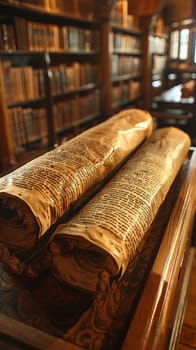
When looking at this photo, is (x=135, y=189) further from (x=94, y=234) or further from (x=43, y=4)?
(x=43, y=4)

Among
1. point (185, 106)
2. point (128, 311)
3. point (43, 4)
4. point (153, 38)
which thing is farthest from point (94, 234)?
point (153, 38)

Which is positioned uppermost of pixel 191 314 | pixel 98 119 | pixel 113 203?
pixel 113 203

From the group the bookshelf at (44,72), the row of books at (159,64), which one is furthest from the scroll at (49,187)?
the row of books at (159,64)

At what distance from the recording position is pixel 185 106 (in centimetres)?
321

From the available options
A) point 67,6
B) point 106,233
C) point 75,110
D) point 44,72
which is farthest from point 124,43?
point 106,233

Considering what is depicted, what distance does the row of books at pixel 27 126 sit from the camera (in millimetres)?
2219

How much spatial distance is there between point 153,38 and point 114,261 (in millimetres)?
5095

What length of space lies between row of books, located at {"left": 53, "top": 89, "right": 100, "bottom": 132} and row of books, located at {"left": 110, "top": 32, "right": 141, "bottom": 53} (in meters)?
0.65

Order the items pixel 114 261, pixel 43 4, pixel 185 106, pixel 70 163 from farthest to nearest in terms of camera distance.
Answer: pixel 185 106 < pixel 43 4 < pixel 70 163 < pixel 114 261

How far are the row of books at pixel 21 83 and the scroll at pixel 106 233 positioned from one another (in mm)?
1638

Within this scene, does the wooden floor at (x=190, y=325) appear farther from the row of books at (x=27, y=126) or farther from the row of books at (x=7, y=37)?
the row of books at (x=7, y=37)

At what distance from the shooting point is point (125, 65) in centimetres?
395

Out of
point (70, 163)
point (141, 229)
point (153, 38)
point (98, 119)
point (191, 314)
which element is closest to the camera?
point (141, 229)

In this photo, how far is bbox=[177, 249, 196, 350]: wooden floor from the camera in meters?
1.08
